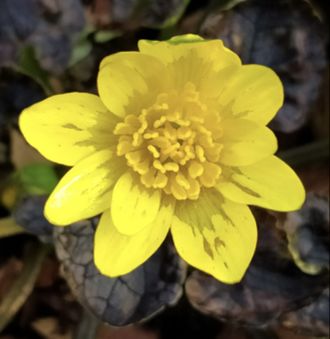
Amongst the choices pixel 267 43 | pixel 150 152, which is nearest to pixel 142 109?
pixel 150 152

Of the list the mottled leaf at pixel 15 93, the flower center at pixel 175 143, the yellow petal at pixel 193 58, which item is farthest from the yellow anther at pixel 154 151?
the mottled leaf at pixel 15 93

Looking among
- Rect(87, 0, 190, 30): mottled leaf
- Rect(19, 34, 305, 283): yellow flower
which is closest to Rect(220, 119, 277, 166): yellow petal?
Rect(19, 34, 305, 283): yellow flower

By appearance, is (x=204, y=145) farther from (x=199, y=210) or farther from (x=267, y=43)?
(x=267, y=43)

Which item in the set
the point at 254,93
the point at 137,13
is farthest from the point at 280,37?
the point at 254,93

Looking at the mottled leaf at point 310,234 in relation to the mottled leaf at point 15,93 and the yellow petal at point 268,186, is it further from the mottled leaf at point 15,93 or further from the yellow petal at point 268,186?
the mottled leaf at point 15,93

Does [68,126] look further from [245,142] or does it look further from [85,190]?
[245,142]
